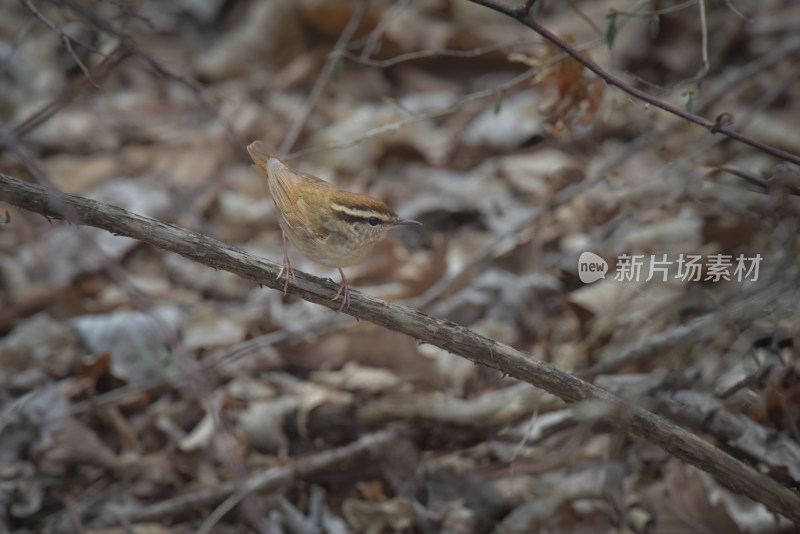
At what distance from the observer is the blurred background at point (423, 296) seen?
3.64m

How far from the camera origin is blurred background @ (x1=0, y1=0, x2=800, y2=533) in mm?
3639

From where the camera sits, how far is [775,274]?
341 cm

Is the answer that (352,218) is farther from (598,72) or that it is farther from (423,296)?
(423,296)

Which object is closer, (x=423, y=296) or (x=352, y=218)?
(x=352, y=218)

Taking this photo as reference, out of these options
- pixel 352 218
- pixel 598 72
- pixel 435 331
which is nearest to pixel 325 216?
pixel 352 218

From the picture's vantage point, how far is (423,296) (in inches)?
198

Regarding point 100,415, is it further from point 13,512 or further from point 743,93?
point 743,93

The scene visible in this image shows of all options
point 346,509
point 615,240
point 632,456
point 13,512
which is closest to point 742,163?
point 615,240

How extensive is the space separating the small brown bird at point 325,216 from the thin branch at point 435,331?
381 mm

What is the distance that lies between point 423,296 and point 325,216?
187cm

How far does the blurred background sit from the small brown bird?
0.44m

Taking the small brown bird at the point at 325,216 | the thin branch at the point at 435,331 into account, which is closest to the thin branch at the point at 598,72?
the small brown bird at the point at 325,216

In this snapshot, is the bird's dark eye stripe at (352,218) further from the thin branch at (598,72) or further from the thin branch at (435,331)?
the thin branch at (598,72)

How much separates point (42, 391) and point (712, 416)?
13.5 feet
